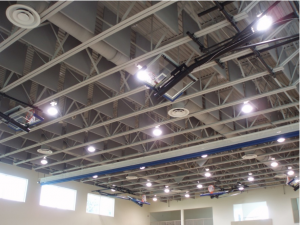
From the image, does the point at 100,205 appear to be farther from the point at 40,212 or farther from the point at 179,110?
the point at 179,110

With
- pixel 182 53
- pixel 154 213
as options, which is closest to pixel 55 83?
pixel 182 53

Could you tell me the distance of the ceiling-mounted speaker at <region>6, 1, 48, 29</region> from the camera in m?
6.93

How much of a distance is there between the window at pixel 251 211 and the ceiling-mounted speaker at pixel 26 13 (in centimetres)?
2823

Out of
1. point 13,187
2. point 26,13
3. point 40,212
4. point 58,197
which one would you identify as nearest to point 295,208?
point 58,197

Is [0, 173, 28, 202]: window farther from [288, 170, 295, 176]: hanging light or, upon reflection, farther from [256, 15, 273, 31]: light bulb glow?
[288, 170, 295, 176]: hanging light

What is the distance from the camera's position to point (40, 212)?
73.8 ft

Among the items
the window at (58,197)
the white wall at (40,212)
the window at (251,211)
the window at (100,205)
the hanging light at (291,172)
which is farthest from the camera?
the window at (251,211)

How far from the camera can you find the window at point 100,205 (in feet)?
89.1

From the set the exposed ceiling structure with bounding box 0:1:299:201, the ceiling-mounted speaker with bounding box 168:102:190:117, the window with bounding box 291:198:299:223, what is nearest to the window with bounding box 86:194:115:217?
the exposed ceiling structure with bounding box 0:1:299:201

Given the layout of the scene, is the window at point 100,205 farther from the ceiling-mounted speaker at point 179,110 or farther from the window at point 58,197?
the ceiling-mounted speaker at point 179,110

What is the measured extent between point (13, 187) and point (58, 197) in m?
4.26

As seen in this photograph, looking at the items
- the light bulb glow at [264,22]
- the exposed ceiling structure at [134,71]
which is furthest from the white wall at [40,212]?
the light bulb glow at [264,22]

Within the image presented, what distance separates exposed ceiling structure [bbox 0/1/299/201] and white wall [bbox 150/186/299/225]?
7.03 metres

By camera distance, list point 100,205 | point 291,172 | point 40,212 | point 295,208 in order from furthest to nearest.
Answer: point 100,205
point 295,208
point 291,172
point 40,212
